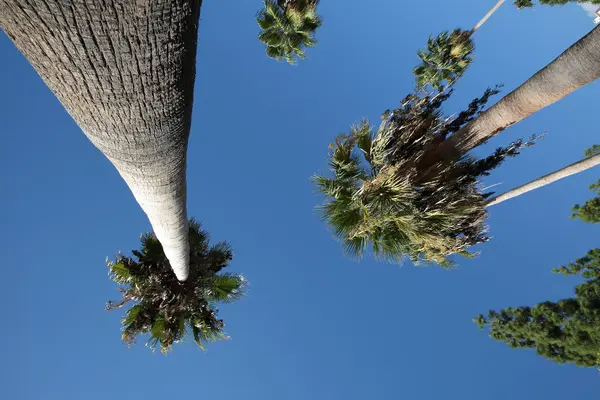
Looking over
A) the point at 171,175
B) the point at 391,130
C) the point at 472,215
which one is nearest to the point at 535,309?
the point at 472,215

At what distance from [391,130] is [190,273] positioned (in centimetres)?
517

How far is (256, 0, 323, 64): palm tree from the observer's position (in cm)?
962

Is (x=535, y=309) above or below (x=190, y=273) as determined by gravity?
below

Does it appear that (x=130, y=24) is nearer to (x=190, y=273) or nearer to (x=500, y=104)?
(x=500, y=104)

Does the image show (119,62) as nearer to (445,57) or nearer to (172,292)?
(172,292)

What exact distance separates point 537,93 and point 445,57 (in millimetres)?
7339

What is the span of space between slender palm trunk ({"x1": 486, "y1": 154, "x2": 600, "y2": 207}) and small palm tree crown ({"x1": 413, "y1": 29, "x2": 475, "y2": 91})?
202 inches

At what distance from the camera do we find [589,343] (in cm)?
816

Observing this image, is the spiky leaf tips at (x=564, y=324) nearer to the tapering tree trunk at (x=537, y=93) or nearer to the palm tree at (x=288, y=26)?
the tapering tree trunk at (x=537, y=93)

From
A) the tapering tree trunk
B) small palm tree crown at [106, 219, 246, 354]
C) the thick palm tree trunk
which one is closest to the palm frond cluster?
the tapering tree trunk

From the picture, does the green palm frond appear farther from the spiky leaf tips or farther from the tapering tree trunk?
the spiky leaf tips

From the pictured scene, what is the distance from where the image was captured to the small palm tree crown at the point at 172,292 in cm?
752

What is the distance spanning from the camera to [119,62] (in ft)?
4.12

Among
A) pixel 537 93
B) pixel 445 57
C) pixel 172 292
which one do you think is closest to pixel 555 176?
pixel 537 93
